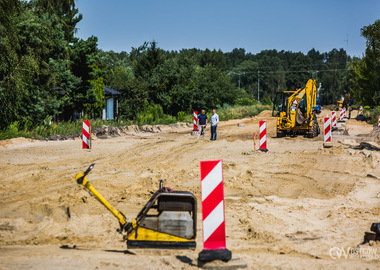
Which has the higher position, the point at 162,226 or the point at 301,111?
the point at 301,111

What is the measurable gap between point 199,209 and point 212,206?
2.86 meters

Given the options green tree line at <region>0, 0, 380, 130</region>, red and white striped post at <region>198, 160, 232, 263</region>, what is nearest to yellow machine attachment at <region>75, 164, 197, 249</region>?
red and white striped post at <region>198, 160, 232, 263</region>

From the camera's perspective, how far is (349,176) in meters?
11.1

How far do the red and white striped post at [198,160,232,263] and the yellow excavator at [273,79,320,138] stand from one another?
1761 cm

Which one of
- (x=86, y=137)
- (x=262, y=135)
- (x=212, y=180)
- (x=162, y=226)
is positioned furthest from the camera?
(x=86, y=137)

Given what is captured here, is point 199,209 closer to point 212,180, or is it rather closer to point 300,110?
point 212,180

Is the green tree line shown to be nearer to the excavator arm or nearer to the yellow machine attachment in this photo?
the excavator arm

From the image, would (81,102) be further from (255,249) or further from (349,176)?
(255,249)

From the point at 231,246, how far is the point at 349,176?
6.50 m

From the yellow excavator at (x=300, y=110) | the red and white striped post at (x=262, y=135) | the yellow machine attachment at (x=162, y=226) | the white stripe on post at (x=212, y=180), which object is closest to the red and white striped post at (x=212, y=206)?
the white stripe on post at (x=212, y=180)

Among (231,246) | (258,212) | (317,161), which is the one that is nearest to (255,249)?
(231,246)

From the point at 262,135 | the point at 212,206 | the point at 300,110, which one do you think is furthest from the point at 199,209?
the point at 300,110
